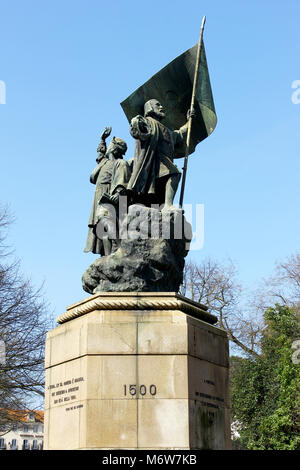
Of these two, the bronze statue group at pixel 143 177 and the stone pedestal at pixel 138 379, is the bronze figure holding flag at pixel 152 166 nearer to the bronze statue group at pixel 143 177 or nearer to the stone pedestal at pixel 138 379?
the bronze statue group at pixel 143 177

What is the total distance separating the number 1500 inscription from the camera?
8.58m

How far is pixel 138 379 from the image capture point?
8633mm

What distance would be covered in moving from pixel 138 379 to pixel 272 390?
2122cm

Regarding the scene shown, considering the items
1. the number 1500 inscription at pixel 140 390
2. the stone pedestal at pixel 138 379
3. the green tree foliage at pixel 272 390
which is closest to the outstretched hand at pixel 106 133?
the stone pedestal at pixel 138 379

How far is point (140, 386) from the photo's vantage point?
8609mm

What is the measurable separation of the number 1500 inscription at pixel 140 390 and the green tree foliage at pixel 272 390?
17381mm

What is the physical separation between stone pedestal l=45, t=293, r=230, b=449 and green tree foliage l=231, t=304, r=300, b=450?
1659 centimetres
